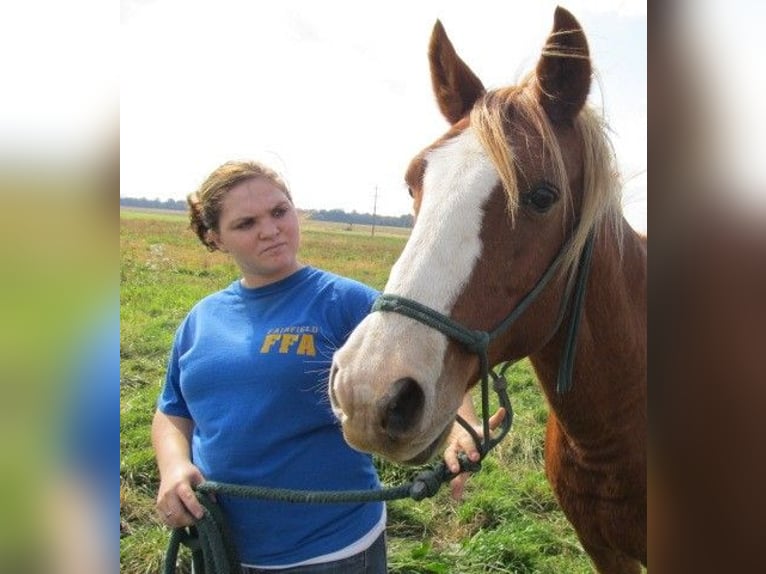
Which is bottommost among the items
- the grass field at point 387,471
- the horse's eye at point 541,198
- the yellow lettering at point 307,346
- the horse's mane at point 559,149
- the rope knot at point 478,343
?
the grass field at point 387,471

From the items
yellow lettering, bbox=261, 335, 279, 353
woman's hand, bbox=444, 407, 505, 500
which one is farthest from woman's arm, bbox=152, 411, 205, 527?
woman's hand, bbox=444, 407, 505, 500

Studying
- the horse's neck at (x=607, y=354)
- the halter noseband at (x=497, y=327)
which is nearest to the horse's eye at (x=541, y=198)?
the halter noseband at (x=497, y=327)

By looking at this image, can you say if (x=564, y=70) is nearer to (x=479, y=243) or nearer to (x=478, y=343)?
(x=479, y=243)

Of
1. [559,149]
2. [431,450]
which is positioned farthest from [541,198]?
[431,450]

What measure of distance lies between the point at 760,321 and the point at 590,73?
2.93ft

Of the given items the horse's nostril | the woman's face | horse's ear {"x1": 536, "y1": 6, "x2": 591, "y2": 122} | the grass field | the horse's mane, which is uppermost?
horse's ear {"x1": 536, "y1": 6, "x2": 591, "y2": 122}

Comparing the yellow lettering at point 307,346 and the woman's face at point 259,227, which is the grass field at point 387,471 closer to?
the woman's face at point 259,227

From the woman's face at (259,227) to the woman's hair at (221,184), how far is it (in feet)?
0.05

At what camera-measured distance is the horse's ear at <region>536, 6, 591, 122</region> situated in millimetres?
1270

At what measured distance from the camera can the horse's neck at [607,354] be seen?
4.82ft

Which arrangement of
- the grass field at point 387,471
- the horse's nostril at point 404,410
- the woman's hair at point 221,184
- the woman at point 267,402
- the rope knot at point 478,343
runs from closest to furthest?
the horse's nostril at point 404,410, the rope knot at point 478,343, the woman at point 267,402, the woman's hair at point 221,184, the grass field at point 387,471

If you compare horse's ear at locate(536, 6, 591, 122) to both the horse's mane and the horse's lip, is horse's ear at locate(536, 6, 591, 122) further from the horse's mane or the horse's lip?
the horse's lip

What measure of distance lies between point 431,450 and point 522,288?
40 centimetres

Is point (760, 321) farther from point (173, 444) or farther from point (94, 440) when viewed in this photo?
point (173, 444)
